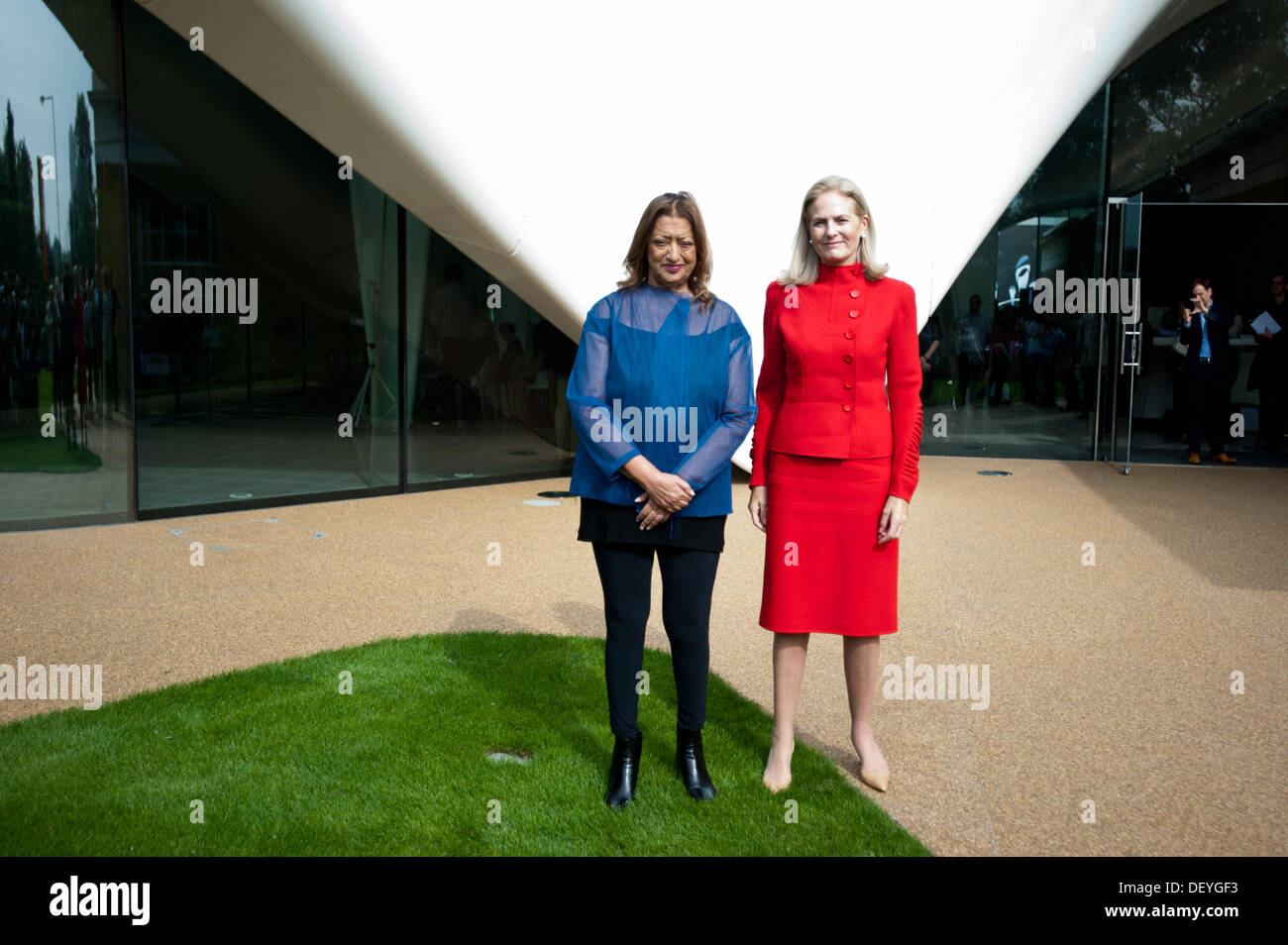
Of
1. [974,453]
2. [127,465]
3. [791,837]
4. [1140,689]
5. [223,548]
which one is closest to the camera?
[791,837]

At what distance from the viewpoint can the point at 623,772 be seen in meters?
3.10

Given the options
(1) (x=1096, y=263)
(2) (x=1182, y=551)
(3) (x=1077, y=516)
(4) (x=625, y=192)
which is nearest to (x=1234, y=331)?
(1) (x=1096, y=263)

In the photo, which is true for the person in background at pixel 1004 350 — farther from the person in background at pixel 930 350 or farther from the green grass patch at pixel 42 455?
the green grass patch at pixel 42 455

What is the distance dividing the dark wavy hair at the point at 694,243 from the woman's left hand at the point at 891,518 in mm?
802

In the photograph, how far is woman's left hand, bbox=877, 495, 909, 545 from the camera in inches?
A: 120

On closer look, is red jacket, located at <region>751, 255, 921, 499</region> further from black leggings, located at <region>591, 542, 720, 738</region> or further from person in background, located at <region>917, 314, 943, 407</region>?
person in background, located at <region>917, 314, 943, 407</region>

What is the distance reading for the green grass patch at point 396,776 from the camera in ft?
9.36

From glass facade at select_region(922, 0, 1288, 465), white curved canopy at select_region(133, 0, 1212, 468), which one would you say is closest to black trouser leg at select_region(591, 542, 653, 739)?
white curved canopy at select_region(133, 0, 1212, 468)

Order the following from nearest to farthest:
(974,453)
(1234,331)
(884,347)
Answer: (884,347) → (1234,331) → (974,453)

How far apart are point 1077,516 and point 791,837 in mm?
6408

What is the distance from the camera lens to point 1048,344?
12.4 meters

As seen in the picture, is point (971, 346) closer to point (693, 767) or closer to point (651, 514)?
point (693, 767)

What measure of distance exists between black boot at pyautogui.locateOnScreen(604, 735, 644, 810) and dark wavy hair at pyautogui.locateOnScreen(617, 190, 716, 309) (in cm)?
133
